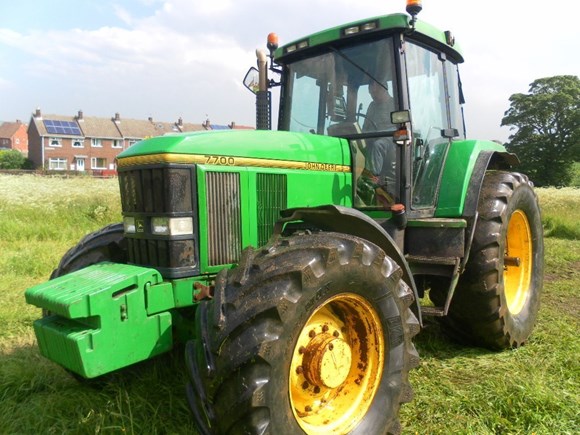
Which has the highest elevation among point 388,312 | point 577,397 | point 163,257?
point 163,257

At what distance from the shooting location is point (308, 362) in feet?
7.75

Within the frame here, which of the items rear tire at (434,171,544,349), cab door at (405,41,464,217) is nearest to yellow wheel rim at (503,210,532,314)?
rear tire at (434,171,544,349)

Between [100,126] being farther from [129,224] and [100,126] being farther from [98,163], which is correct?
[129,224]

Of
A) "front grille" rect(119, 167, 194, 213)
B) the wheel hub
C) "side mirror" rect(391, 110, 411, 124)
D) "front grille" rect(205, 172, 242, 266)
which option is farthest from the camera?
"side mirror" rect(391, 110, 411, 124)

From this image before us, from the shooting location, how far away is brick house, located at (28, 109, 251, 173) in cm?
5234

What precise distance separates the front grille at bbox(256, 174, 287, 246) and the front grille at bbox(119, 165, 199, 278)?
0.50 metres

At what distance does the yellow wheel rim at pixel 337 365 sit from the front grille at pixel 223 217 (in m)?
0.69

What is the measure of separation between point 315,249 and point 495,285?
1.97 metres

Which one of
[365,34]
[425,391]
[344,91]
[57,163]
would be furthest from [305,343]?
[57,163]

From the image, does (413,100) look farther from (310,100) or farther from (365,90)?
(310,100)

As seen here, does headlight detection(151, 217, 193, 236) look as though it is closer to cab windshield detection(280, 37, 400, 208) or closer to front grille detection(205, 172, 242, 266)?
front grille detection(205, 172, 242, 266)

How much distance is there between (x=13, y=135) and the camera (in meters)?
83.2

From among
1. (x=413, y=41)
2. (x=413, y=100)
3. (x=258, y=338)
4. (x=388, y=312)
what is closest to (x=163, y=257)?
(x=258, y=338)

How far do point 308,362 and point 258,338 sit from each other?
1.55 feet
